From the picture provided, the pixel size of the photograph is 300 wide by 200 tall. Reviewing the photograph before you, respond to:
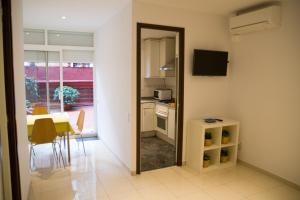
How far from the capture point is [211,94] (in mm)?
3881

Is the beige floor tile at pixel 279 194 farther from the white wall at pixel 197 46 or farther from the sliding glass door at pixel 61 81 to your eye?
the sliding glass door at pixel 61 81

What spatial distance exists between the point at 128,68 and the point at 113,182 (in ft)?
5.35

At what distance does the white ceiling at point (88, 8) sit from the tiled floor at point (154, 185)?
8.19ft

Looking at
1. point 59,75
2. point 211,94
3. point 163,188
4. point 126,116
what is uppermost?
point 59,75

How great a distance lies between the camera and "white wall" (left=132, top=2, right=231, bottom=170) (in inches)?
129

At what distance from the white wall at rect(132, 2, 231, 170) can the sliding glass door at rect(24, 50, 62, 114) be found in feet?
8.80

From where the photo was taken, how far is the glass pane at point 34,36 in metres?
4.73

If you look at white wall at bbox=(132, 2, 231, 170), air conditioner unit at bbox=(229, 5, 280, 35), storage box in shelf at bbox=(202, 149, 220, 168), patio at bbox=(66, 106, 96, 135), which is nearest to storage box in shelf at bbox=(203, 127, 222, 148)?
storage box in shelf at bbox=(202, 149, 220, 168)

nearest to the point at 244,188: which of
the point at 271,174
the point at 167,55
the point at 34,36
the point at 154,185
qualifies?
the point at 271,174

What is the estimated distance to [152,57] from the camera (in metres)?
5.30

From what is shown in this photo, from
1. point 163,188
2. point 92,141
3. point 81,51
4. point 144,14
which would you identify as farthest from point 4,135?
point 81,51

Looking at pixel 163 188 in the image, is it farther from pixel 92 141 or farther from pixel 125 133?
pixel 92 141

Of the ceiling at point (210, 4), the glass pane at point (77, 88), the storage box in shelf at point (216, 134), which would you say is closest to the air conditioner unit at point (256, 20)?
the ceiling at point (210, 4)

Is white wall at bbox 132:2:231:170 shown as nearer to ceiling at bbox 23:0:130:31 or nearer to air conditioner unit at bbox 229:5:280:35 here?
air conditioner unit at bbox 229:5:280:35
